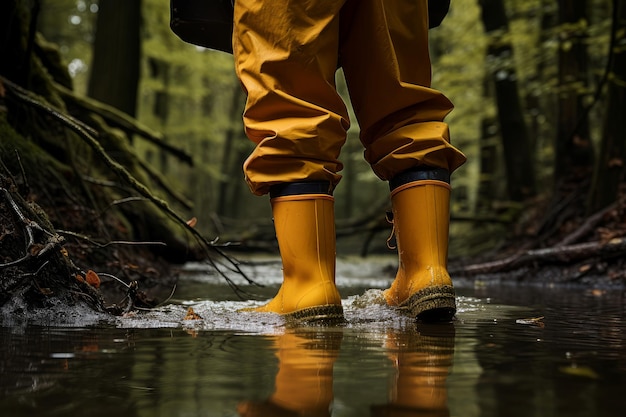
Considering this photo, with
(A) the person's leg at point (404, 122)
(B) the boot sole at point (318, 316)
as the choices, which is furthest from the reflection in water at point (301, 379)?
(A) the person's leg at point (404, 122)

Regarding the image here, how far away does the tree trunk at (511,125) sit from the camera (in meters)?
7.60

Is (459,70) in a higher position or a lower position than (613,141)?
higher

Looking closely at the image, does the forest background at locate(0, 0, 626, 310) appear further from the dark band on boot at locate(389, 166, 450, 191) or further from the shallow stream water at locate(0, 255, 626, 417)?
the shallow stream water at locate(0, 255, 626, 417)

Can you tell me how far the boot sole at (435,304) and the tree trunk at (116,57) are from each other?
18.6 feet

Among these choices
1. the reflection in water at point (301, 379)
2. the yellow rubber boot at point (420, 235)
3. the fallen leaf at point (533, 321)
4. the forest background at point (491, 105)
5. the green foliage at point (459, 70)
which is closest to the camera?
the reflection in water at point (301, 379)

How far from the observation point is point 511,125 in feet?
25.0

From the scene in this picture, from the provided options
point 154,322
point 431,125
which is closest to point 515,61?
point 431,125

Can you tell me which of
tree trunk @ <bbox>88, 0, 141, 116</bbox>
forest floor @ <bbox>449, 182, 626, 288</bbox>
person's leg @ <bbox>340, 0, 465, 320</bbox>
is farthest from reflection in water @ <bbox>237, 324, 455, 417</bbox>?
tree trunk @ <bbox>88, 0, 141, 116</bbox>

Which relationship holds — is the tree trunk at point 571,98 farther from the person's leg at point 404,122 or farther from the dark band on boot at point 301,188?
the dark band on boot at point 301,188

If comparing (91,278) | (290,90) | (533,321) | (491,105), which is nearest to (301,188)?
(290,90)

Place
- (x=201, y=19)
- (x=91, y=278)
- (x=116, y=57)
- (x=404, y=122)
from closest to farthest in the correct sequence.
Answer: (x=91, y=278)
(x=404, y=122)
(x=201, y=19)
(x=116, y=57)

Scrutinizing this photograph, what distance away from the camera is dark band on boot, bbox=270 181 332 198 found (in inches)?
77.5

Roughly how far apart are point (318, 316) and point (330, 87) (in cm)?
69

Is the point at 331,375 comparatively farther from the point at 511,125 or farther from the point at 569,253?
the point at 511,125
